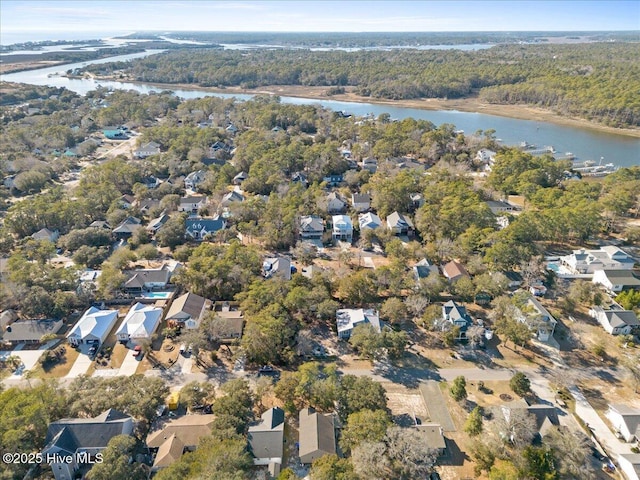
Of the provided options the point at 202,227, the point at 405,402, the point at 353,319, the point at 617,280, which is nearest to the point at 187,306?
the point at 353,319

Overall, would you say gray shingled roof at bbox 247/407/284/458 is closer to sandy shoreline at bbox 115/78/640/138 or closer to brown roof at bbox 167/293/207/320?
brown roof at bbox 167/293/207/320

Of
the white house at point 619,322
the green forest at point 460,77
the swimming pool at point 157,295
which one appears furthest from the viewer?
the green forest at point 460,77

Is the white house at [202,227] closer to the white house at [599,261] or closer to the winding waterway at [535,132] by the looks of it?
the white house at [599,261]

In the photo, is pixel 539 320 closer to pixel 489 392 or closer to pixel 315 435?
pixel 489 392

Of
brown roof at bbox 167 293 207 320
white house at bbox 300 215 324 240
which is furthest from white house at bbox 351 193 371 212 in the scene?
brown roof at bbox 167 293 207 320

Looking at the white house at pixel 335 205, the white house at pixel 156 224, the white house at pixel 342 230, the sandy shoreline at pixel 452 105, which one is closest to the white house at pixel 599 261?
the white house at pixel 342 230

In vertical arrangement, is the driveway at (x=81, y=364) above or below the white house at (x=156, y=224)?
below
